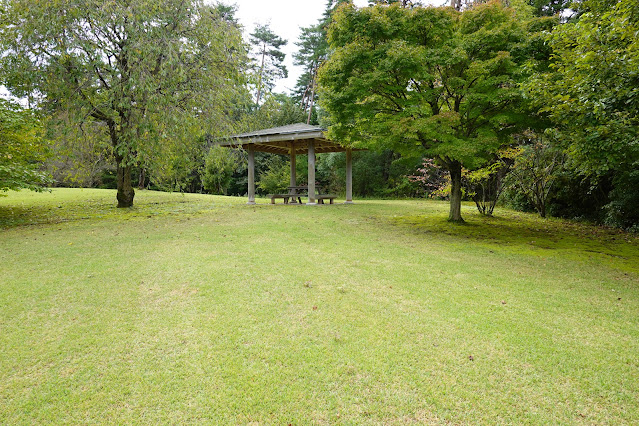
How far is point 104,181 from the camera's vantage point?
1032 inches

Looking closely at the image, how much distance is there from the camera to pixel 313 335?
2.81 meters

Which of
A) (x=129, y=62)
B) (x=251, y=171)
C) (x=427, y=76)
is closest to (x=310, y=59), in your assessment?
(x=251, y=171)

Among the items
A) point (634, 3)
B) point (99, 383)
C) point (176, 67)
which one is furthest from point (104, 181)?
point (634, 3)

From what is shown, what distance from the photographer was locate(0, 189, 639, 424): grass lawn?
6.60 feet

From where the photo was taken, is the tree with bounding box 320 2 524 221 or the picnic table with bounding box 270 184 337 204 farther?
the picnic table with bounding box 270 184 337 204

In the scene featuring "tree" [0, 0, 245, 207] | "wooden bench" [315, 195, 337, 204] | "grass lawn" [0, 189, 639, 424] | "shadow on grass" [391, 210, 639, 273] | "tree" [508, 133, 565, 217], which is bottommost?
"grass lawn" [0, 189, 639, 424]

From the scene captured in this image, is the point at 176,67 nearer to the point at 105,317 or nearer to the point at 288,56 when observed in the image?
the point at 105,317

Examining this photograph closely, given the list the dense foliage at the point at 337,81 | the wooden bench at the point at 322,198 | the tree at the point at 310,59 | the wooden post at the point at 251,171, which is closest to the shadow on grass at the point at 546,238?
the dense foliage at the point at 337,81

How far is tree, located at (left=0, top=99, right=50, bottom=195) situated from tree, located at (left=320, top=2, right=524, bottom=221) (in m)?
7.11

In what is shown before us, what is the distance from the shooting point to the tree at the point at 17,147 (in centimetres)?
726

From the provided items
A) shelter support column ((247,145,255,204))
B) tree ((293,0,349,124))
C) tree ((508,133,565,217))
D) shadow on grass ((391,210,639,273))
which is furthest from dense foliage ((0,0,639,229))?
tree ((293,0,349,124))

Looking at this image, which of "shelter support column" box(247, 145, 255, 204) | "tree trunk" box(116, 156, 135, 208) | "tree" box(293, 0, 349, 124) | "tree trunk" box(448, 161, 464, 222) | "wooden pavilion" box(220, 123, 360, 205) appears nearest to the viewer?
"tree trunk" box(448, 161, 464, 222)

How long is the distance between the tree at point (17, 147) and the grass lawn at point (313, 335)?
2734 millimetres

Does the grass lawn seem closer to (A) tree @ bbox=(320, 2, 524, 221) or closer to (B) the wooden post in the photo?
(A) tree @ bbox=(320, 2, 524, 221)
